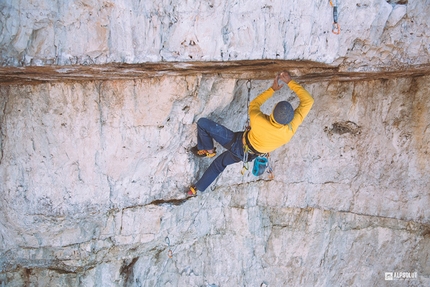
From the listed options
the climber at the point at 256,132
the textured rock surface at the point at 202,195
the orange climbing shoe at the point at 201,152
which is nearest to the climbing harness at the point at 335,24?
the climber at the point at 256,132

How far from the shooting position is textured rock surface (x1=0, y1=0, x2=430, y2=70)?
2594mm

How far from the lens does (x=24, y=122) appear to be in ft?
11.7

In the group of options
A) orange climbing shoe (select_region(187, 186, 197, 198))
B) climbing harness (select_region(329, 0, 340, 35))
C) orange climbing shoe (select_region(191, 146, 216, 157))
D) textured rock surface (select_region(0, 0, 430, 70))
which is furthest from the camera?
orange climbing shoe (select_region(187, 186, 197, 198))

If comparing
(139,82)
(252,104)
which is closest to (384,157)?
(252,104)

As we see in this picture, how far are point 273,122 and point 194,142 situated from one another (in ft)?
3.80

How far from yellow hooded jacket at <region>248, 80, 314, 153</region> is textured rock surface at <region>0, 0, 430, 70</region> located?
0.37m

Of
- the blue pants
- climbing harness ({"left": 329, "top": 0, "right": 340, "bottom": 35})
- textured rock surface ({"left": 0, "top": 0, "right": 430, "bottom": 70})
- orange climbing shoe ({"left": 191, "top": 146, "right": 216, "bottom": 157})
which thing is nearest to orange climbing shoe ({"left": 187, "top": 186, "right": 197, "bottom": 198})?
the blue pants

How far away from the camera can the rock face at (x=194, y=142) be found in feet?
9.02

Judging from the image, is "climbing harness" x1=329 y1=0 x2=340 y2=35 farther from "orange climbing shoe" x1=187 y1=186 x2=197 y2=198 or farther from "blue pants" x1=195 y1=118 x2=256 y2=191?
"orange climbing shoe" x1=187 y1=186 x2=197 y2=198

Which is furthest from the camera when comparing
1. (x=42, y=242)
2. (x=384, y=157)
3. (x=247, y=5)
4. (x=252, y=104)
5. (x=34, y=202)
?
(x=384, y=157)

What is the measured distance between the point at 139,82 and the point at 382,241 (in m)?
4.07

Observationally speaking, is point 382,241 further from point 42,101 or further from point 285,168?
point 42,101

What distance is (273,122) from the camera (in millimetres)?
3188

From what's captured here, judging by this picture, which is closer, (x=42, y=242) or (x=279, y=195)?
(x=42, y=242)
